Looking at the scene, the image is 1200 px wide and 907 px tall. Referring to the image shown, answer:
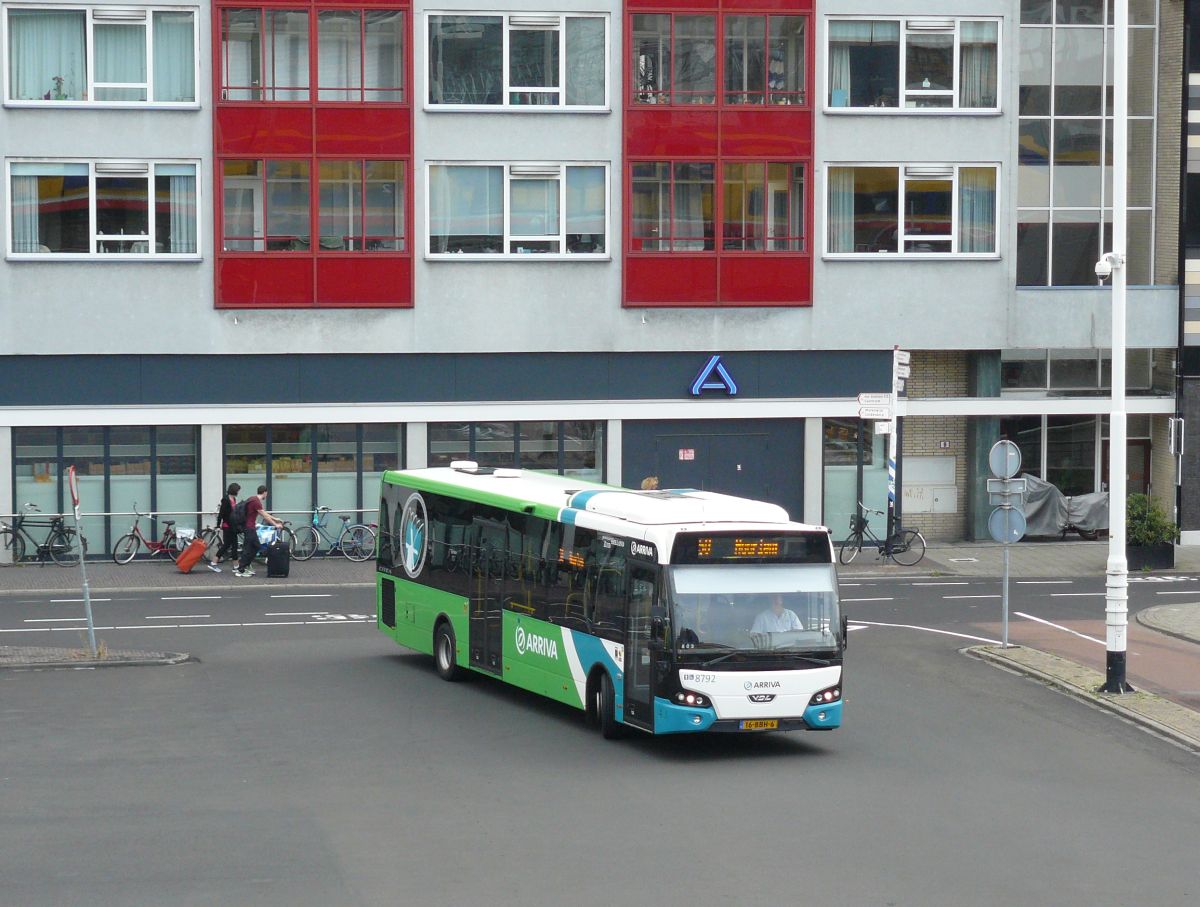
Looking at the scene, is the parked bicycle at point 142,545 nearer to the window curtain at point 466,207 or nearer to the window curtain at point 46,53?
the window curtain at point 466,207

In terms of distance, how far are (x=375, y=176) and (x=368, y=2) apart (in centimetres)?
346

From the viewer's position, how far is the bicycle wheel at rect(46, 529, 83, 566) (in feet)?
113

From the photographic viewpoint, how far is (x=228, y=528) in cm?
3369

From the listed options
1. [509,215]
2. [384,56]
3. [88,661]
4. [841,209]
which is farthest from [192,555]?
[841,209]

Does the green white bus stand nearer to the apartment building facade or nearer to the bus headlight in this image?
the bus headlight

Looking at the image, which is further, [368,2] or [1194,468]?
[1194,468]

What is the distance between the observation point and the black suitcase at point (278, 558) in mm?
32156

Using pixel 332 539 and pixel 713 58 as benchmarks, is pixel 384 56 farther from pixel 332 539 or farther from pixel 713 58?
pixel 332 539

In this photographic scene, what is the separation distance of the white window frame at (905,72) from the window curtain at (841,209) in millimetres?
1296

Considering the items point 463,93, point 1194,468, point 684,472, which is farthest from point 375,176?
point 1194,468

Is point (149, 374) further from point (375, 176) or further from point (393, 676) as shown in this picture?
point (393, 676)

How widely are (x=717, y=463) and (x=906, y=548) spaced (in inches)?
171

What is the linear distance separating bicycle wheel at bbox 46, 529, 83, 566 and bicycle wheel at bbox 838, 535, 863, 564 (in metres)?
15.2

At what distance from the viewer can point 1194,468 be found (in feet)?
125
